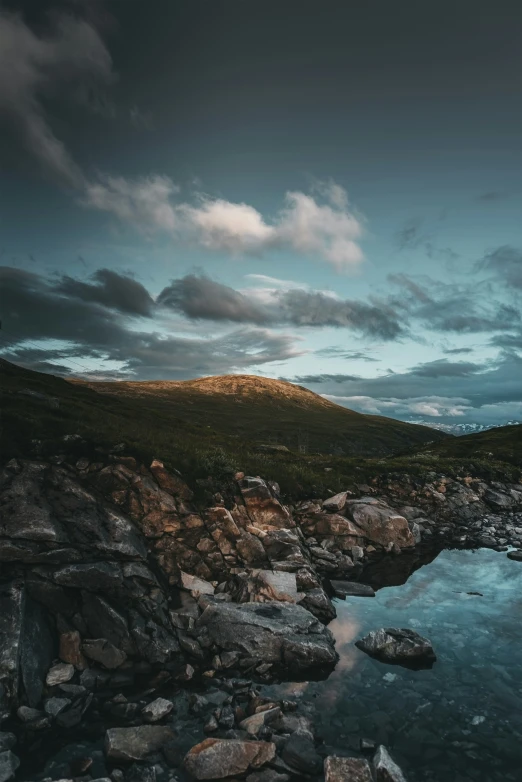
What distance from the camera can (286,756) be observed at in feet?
28.5

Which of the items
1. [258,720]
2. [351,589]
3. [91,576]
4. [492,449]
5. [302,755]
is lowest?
[351,589]

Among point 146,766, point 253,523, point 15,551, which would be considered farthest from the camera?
point 253,523

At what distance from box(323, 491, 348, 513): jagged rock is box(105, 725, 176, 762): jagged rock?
702 inches


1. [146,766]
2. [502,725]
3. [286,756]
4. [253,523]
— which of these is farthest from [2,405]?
[502,725]

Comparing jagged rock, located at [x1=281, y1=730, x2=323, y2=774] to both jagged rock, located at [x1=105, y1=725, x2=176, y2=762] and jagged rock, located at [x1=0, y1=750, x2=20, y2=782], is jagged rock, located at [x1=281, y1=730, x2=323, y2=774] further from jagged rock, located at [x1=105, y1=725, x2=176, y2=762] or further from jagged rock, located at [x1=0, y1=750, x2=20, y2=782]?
jagged rock, located at [x1=0, y1=750, x2=20, y2=782]

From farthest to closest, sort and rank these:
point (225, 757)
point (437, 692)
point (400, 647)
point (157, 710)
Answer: point (400, 647)
point (437, 692)
point (157, 710)
point (225, 757)

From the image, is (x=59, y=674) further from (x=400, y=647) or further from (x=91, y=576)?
(x=400, y=647)

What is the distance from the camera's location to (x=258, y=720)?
31.9 feet

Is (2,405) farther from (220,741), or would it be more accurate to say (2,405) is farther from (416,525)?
(416,525)

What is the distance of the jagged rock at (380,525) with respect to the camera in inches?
987

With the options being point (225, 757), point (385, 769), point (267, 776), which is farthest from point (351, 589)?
point (225, 757)

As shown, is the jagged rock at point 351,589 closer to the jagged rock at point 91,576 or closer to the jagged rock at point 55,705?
the jagged rock at point 91,576

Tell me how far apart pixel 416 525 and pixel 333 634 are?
15.7 m

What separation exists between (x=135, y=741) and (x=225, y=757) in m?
2.06
